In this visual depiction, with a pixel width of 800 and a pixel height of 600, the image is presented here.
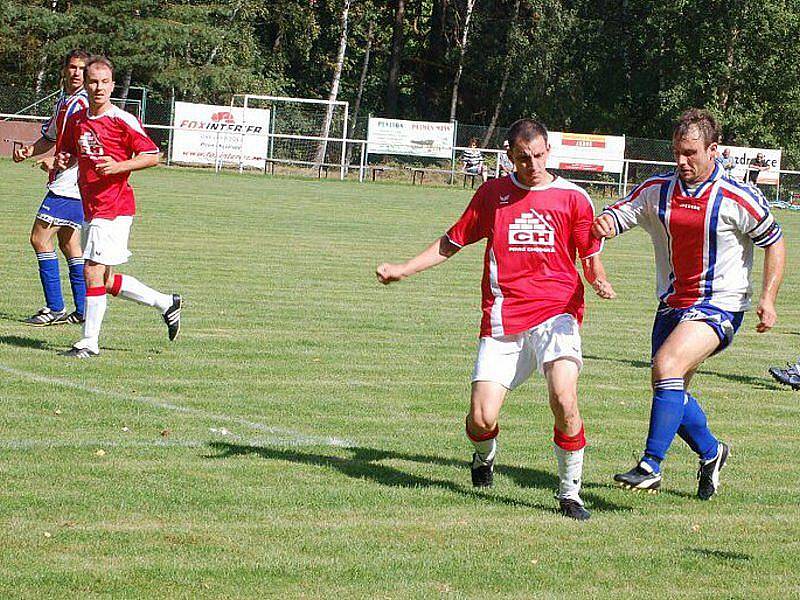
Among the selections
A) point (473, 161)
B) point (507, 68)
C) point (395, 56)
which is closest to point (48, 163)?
point (473, 161)

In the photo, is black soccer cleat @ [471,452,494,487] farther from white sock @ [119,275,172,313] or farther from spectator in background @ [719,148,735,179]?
white sock @ [119,275,172,313]

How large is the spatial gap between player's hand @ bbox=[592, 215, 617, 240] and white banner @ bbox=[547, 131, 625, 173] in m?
38.2

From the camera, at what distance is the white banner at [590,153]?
4427 cm

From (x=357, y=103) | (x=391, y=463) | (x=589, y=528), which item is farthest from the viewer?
(x=357, y=103)

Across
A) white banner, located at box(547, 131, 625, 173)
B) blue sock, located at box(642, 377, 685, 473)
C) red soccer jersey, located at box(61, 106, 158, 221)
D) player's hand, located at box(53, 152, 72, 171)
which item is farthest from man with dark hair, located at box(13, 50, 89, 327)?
white banner, located at box(547, 131, 625, 173)

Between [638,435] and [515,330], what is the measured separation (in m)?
2.24

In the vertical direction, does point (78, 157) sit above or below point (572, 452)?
above

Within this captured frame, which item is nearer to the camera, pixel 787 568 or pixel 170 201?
pixel 787 568

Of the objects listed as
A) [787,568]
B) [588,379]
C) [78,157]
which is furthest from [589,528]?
[78,157]

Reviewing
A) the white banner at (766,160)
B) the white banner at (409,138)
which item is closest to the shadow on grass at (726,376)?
the white banner at (409,138)

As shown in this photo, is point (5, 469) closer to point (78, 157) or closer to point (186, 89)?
point (78, 157)

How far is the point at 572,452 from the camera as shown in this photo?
6141 millimetres

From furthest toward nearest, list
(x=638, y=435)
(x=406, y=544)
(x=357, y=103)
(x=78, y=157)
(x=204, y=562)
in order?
(x=357, y=103) < (x=78, y=157) < (x=638, y=435) < (x=406, y=544) < (x=204, y=562)

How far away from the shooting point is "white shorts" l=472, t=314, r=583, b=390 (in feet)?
20.3
